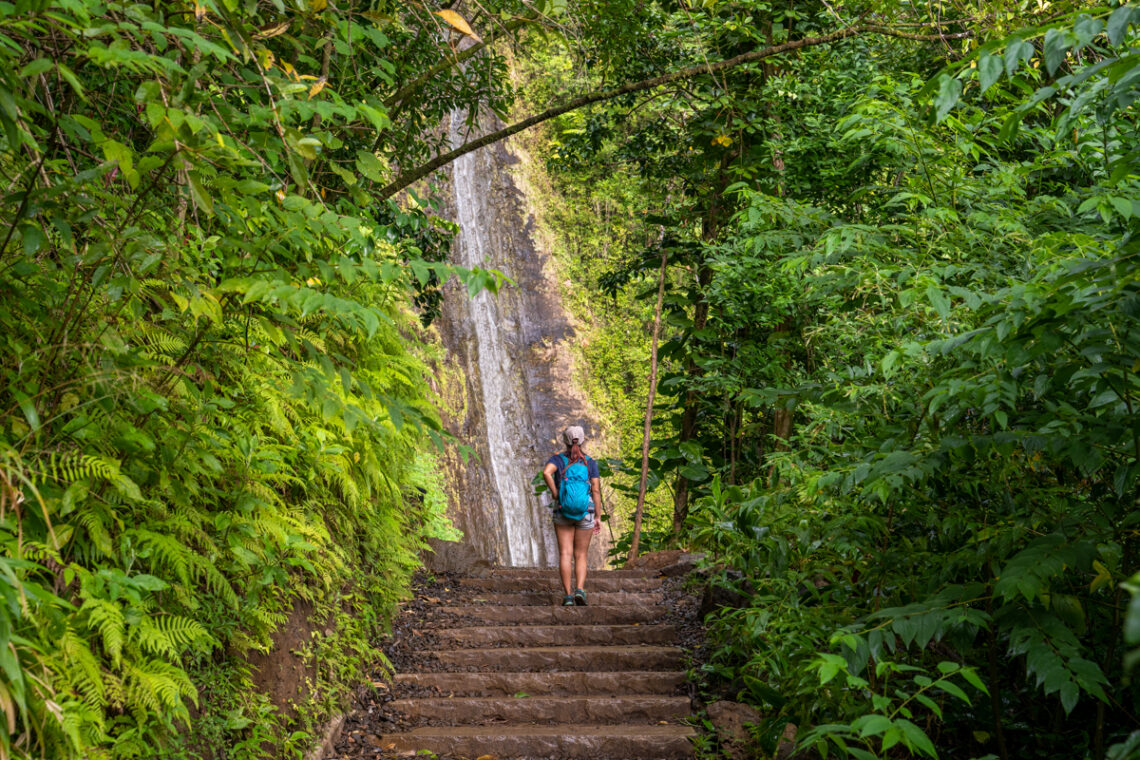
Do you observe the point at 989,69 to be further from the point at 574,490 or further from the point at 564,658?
the point at 574,490

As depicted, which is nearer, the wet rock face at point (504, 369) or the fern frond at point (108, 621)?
the fern frond at point (108, 621)

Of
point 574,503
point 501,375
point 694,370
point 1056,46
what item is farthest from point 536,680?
point 501,375

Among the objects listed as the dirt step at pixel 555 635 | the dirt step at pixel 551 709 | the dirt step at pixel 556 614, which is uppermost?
the dirt step at pixel 556 614

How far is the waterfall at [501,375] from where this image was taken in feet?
59.4

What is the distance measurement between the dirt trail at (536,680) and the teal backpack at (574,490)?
34.2 inches

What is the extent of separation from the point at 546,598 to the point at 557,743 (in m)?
2.79

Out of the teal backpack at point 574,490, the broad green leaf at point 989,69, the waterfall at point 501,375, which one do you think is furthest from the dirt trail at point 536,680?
the waterfall at point 501,375

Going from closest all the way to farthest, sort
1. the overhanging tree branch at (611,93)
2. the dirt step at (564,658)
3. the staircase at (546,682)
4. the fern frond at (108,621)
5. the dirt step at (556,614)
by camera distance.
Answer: the fern frond at (108,621)
the staircase at (546,682)
the overhanging tree branch at (611,93)
the dirt step at (564,658)
the dirt step at (556,614)

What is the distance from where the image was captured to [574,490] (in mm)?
7117

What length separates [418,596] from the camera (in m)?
7.72

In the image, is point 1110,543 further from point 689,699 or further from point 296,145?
point 689,699

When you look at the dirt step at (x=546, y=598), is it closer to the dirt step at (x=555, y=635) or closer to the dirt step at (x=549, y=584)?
the dirt step at (x=549, y=584)

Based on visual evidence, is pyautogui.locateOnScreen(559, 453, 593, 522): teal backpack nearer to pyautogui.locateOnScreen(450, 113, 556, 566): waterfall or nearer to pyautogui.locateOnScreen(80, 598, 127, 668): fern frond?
pyautogui.locateOnScreen(80, 598, 127, 668): fern frond

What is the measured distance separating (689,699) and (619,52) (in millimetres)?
5588
